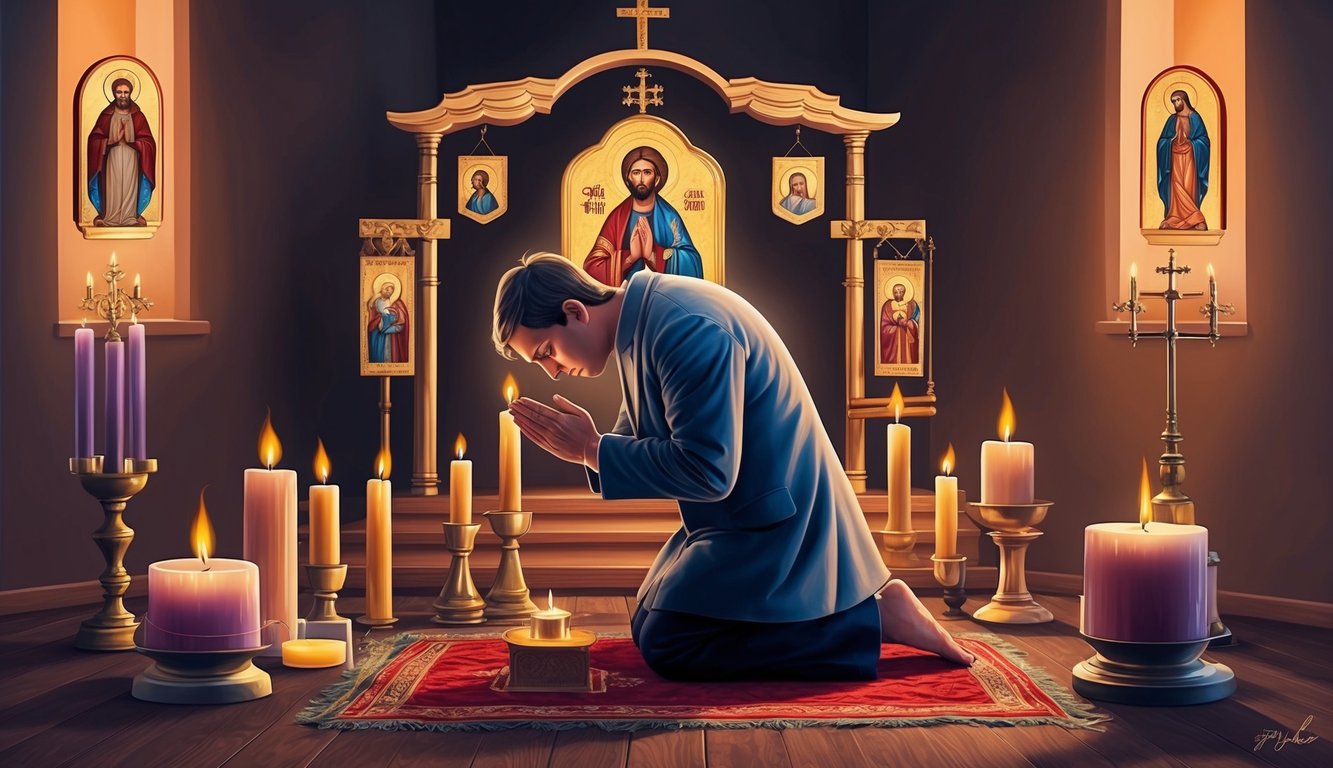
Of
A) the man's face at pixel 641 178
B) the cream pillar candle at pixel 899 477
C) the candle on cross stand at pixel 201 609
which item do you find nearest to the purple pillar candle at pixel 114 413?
the candle on cross stand at pixel 201 609

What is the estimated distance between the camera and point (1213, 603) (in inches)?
184

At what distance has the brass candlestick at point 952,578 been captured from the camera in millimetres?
5258

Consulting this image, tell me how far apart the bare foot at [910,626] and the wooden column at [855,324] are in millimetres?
2646

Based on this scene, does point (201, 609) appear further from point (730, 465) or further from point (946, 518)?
point (946, 518)

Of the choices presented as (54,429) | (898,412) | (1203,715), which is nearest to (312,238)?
(54,429)

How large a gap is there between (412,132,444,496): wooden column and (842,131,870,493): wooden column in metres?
1.98

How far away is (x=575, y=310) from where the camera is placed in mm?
3982

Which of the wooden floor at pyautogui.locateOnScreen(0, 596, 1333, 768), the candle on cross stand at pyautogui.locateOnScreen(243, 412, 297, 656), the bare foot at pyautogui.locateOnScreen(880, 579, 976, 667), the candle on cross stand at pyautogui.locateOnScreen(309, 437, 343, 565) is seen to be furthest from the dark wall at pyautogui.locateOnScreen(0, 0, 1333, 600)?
the bare foot at pyautogui.locateOnScreen(880, 579, 976, 667)

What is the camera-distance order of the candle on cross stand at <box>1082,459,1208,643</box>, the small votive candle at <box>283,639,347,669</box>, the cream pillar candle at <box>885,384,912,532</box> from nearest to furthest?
the candle on cross stand at <box>1082,459,1208,643</box>
the small votive candle at <box>283,639,347,669</box>
the cream pillar candle at <box>885,384,912,532</box>

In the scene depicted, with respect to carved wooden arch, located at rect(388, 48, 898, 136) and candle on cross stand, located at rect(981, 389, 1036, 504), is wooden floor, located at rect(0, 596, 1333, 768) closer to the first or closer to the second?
candle on cross stand, located at rect(981, 389, 1036, 504)

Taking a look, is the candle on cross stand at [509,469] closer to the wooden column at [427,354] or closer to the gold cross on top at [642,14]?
the wooden column at [427,354]

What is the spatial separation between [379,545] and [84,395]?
1084mm

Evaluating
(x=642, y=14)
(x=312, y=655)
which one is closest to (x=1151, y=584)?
(x=312, y=655)

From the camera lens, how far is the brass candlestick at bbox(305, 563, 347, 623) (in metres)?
4.77
